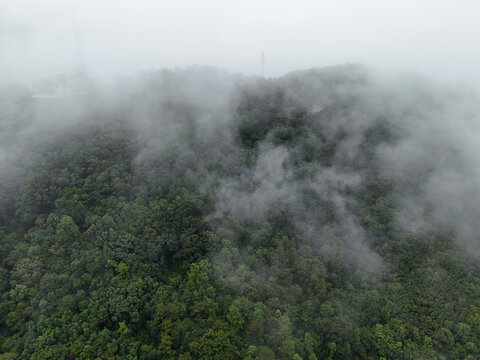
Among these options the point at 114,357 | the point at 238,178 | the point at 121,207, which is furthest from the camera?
the point at 238,178

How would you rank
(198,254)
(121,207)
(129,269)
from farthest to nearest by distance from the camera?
1. (121,207)
2. (198,254)
3. (129,269)

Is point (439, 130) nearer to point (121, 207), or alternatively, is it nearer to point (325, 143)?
point (325, 143)

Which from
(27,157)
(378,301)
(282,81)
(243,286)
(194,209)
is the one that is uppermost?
(282,81)

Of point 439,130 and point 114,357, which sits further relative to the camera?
point 439,130

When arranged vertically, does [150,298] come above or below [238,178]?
below

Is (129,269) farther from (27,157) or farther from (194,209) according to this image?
(27,157)

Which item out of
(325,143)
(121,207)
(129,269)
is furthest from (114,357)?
(325,143)
